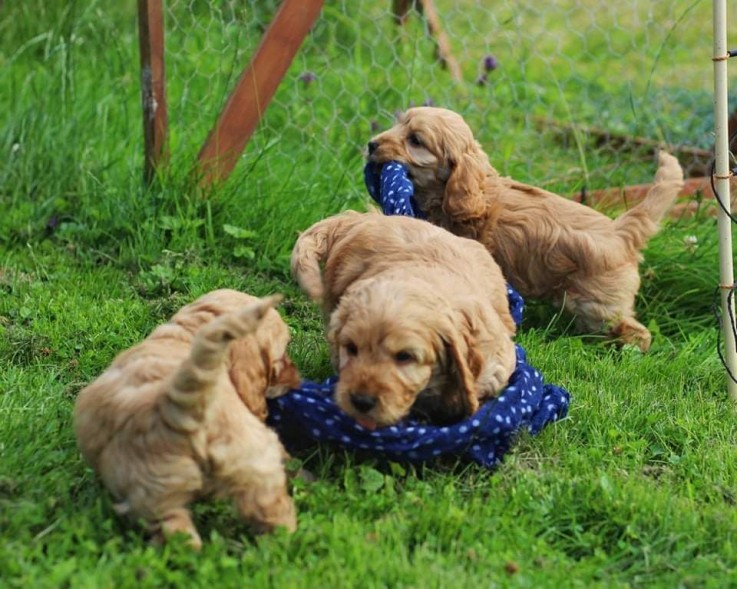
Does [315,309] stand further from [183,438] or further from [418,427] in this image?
[183,438]

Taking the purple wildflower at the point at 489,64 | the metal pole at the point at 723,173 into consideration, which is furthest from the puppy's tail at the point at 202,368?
the purple wildflower at the point at 489,64

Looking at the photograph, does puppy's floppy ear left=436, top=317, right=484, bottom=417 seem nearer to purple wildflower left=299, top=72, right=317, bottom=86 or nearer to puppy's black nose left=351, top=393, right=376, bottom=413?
puppy's black nose left=351, top=393, right=376, bottom=413

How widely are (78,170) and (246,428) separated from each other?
3225 millimetres

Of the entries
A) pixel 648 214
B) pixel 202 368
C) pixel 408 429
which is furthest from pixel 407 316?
pixel 648 214

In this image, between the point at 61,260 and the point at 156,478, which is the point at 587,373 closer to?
the point at 156,478

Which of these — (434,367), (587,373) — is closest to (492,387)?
(434,367)

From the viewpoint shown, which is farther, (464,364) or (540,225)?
(540,225)

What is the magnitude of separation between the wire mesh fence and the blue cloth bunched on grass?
2.20 metres

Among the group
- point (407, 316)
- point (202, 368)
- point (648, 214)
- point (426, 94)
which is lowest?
point (648, 214)

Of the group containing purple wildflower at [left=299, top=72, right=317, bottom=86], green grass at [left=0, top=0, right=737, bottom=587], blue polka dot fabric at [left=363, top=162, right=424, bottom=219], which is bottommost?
green grass at [left=0, top=0, right=737, bottom=587]

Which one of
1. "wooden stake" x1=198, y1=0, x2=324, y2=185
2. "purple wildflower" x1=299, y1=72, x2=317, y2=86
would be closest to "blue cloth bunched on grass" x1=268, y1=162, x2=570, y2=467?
"wooden stake" x1=198, y1=0, x2=324, y2=185

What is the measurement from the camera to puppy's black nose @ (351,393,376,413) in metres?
3.14

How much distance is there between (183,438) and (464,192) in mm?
2528

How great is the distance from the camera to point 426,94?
21.7 feet
